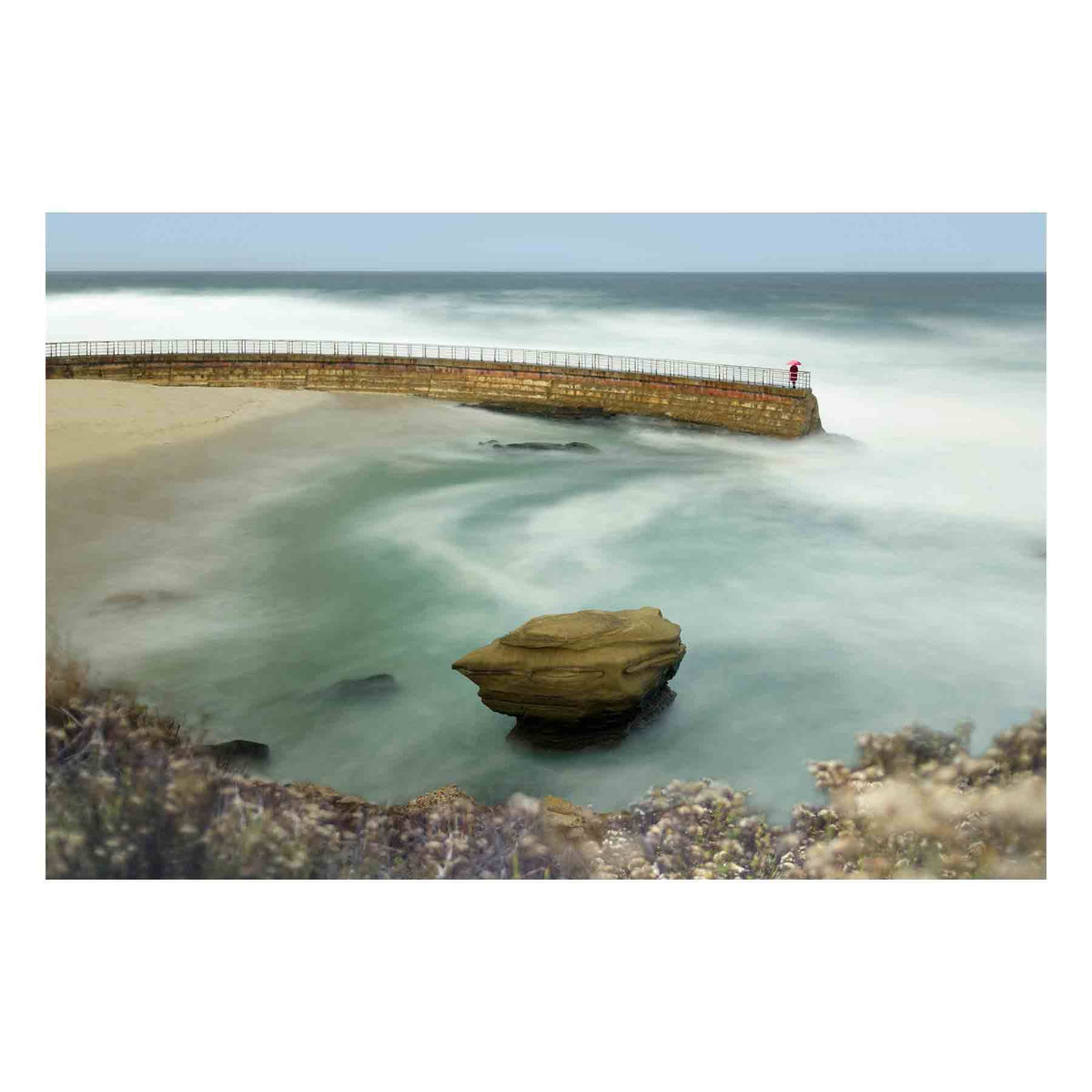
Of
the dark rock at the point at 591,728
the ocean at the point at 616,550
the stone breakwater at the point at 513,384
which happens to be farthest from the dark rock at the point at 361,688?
the stone breakwater at the point at 513,384

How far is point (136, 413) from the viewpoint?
8961 mm

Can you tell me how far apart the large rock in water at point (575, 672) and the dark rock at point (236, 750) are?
4.50 feet

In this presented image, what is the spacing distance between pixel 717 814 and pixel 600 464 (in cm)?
315

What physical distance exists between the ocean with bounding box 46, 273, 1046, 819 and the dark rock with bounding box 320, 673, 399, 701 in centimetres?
5

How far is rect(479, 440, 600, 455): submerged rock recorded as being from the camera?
9602 millimetres

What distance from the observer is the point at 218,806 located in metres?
7.22

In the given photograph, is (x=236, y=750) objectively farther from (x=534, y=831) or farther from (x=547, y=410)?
(x=547, y=410)

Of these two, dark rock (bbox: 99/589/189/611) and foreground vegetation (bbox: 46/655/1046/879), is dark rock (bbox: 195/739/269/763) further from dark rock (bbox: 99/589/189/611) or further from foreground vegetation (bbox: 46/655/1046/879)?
dark rock (bbox: 99/589/189/611)

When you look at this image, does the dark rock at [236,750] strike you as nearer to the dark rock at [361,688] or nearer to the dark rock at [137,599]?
the dark rock at [361,688]

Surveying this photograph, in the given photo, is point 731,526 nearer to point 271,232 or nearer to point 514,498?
point 514,498

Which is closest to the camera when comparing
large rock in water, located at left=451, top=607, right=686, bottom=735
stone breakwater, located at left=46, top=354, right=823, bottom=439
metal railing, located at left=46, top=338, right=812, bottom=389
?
large rock in water, located at left=451, top=607, right=686, bottom=735

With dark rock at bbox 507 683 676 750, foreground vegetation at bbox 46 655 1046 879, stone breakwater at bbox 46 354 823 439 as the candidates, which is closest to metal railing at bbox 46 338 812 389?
stone breakwater at bbox 46 354 823 439

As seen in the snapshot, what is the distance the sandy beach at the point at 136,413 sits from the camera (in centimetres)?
836

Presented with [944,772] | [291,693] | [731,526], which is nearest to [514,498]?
[731,526]
